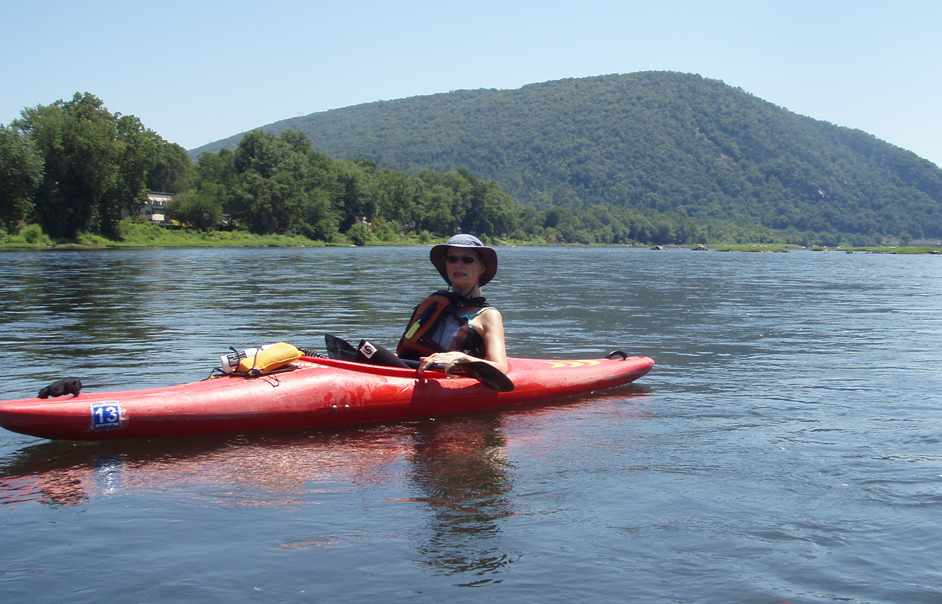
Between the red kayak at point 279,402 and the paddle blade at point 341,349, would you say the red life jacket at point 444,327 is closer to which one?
the red kayak at point 279,402

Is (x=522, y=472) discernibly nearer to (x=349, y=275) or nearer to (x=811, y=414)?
(x=811, y=414)

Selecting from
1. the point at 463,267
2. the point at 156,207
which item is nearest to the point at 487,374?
the point at 463,267

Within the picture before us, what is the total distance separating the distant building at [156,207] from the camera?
323 feet

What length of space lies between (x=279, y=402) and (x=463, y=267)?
2207 millimetres

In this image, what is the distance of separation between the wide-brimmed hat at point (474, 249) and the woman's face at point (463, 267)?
1.7 inches

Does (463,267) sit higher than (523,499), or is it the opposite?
(463,267)

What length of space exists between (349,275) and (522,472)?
95.8 ft

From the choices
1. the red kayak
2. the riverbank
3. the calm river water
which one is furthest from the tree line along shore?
the red kayak

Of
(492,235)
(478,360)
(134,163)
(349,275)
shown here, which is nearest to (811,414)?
(478,360)

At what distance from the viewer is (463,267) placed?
8969 millimetres

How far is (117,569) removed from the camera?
4816mm

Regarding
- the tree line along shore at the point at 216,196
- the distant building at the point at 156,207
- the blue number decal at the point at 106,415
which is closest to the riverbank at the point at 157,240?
the tree line along shore at the point at 216,196

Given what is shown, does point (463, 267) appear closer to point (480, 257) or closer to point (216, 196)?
point (480, 257)

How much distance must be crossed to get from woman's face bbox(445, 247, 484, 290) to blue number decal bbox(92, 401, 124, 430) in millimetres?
3313
